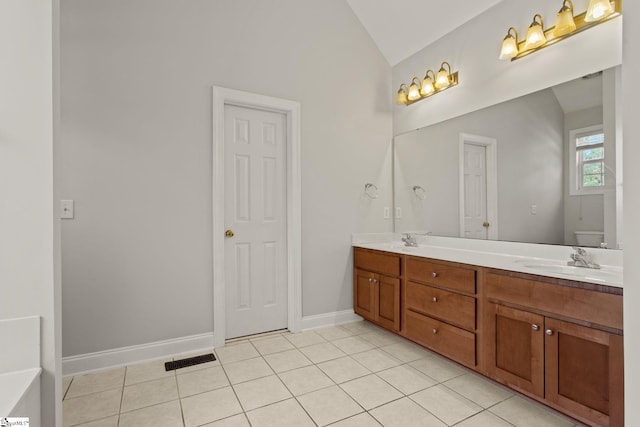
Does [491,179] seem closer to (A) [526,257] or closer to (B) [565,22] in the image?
(A) [526,257]

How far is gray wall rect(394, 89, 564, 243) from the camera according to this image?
2.17 m

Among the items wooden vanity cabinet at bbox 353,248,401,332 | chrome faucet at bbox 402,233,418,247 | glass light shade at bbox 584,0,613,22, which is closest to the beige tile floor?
wooden vanity cabinet at bbox 353,248,401,332

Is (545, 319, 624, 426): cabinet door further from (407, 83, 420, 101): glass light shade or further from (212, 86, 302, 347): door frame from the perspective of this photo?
(407, 83, 420, 101): glass light shade

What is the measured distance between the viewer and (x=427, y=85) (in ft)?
9.65

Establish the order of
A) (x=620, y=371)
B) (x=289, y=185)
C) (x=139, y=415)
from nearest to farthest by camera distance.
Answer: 1. (x=620, y=371)
2. (x=139, y=415)
3. (x=289, y=185)

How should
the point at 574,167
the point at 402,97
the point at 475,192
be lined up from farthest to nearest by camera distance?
the point at 402,97 → the point at 475,192 → the point at 574,167

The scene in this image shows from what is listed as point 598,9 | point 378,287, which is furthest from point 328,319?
point 598,9

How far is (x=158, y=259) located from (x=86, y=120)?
1078 mm

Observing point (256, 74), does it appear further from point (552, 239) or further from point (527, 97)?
point (552, 239)

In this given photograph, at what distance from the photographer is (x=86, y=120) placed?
7.16 feet

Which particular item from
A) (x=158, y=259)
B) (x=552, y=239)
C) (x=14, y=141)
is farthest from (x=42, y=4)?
(x=552, y=239)

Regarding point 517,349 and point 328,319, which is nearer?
point 517,349

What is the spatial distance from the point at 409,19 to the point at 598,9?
1.57m

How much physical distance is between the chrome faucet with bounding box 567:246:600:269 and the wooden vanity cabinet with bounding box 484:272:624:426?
0.45m
